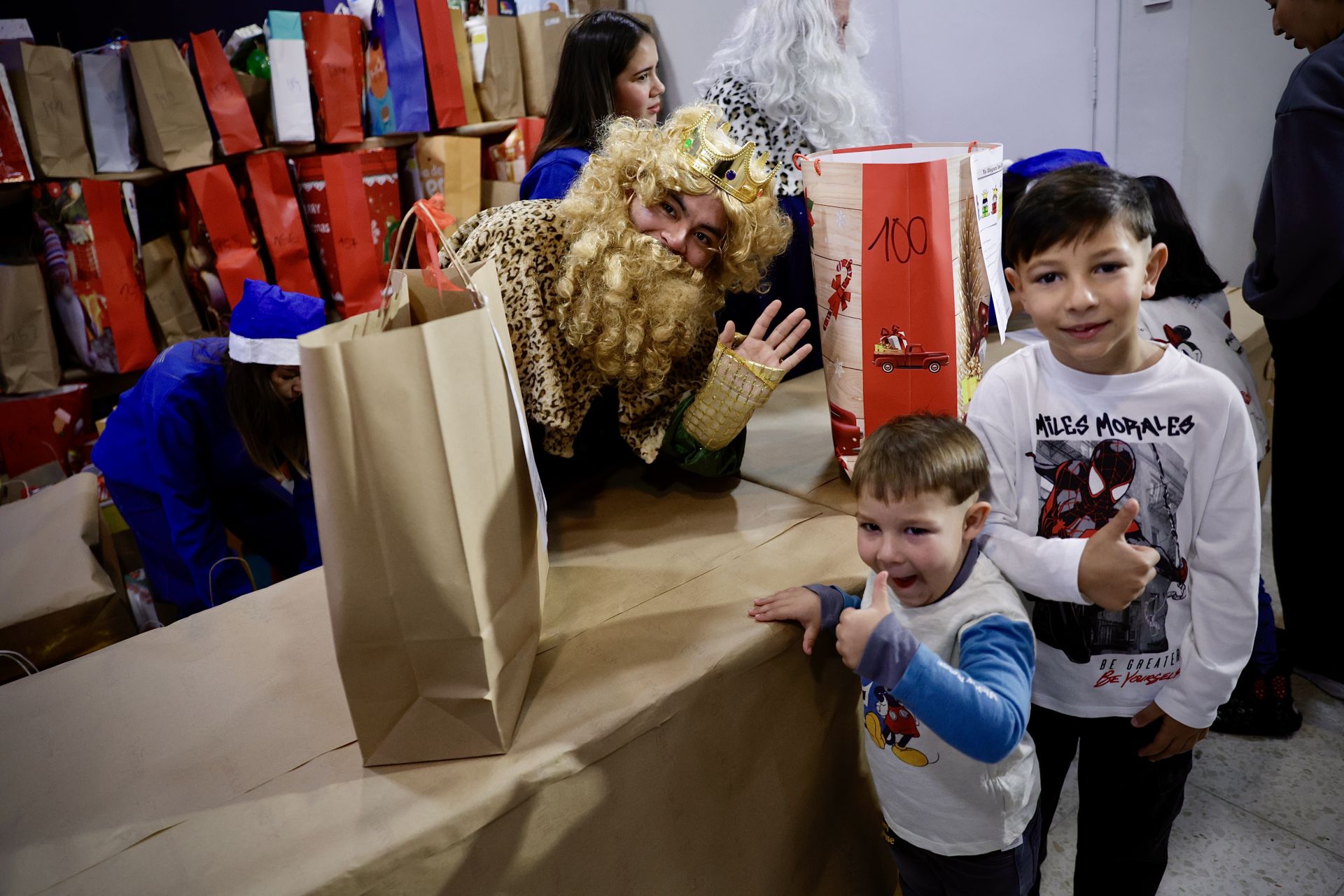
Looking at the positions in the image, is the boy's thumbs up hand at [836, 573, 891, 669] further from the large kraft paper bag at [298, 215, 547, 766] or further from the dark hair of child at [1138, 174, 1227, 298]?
the dark hair of child at [1138, 174, 1227, 298]

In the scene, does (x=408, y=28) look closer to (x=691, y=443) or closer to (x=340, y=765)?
(x=691, y=443)

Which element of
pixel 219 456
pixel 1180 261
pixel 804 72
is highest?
pixel 804 72

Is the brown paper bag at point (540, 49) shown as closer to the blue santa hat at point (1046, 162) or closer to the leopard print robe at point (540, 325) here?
the blue santa hat at point (1046, 162)

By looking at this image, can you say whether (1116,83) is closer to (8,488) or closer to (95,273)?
(95,273)

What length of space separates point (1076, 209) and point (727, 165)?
50cm

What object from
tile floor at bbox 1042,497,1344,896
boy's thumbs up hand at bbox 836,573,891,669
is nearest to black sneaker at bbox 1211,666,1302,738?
tile floor at bbox 1042,497,1344,896

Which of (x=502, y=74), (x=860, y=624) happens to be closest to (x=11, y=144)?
(x=502, y=74)

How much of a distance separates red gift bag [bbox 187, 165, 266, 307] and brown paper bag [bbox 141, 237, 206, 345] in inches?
5.0

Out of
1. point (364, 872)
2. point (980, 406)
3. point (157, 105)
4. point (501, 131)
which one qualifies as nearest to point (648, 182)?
point (980, 406)

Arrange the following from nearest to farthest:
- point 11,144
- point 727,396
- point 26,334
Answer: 1. point 727,396
2. point 11,144
3. point 26,334

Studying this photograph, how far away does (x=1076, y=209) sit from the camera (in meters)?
0.99

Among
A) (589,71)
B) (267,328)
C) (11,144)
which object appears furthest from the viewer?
(11,144)

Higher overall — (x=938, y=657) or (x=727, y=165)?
(x=727, y=165)

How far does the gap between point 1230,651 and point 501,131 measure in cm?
342
